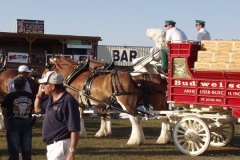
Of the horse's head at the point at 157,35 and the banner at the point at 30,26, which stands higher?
the banner at the point at 30,26

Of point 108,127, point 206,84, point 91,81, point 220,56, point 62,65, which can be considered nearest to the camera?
point 220,56

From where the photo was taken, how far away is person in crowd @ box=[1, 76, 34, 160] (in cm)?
786

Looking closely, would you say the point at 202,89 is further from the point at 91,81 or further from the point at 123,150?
the point at 91,81

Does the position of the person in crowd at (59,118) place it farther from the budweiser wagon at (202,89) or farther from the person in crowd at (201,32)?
the person in crowd at (201,32)

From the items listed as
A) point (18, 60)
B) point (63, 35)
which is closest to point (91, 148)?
point (18, 60)

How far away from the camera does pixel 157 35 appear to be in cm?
1359

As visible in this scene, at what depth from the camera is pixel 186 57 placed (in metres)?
10.6

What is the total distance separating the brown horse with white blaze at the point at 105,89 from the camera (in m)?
11.9

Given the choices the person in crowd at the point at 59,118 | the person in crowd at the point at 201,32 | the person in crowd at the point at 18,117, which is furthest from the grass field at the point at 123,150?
the person in crowd at the point at 59,118

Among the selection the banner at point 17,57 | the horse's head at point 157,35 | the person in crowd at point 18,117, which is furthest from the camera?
the banner at point 17,57

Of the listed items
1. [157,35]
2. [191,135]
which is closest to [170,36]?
[157,35]

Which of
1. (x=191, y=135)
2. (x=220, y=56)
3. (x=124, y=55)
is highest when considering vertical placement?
(x=124, y=55)

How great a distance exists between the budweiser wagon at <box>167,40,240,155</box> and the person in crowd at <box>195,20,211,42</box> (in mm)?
1280

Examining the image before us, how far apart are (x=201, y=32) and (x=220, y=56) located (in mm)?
2052
